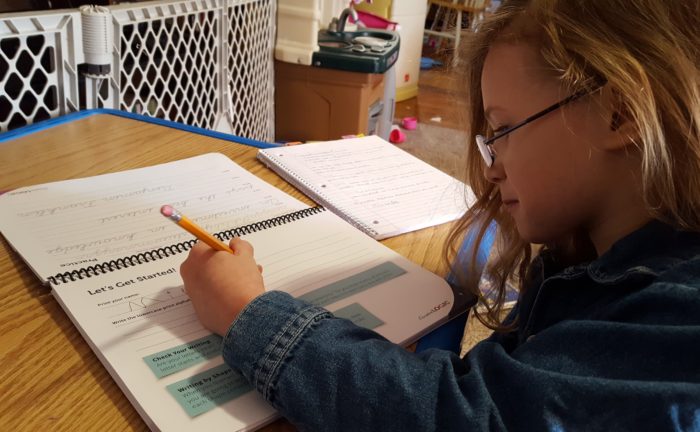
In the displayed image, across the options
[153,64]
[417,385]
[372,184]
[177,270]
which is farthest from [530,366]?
[153,64]

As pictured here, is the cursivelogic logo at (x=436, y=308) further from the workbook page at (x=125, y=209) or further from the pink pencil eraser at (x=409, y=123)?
the pink pencil eraser at (x=409, y=123)

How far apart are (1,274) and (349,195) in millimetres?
358

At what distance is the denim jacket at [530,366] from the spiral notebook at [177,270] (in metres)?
0.04

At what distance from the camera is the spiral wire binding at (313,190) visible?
0.64m

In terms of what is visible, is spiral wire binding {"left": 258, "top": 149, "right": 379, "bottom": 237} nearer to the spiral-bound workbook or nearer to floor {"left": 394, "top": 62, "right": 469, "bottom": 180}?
the spiral-bound workbook

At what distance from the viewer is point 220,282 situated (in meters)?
0.46

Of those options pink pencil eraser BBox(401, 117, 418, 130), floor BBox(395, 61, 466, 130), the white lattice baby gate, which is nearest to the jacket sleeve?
the white lattice baby gate

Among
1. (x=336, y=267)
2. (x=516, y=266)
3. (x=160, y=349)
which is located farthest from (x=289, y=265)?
(x=516, y=266)

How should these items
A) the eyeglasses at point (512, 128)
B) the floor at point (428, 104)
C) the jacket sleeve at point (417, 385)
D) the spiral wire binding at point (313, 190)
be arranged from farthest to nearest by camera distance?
the floor at point (428, 104) → the spiral wire binding at point (313, 190) → the eyeglasses at point (512, 128) → the jacket sleeve at point (417, 385)

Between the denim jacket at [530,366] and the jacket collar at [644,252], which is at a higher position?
the jacket collar at [644,252]

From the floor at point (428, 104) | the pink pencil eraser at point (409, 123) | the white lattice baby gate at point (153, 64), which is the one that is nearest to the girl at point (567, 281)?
the white lattice baby gate at point (153, 64)

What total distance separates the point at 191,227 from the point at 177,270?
0.21 ft

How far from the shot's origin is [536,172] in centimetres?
49

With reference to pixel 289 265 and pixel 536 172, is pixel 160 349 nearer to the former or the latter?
pixel 289 265
